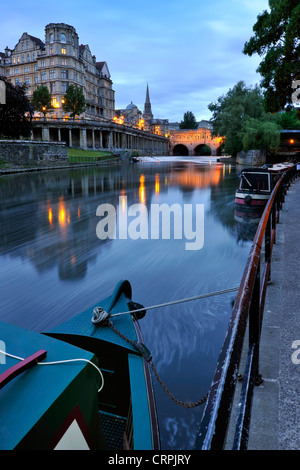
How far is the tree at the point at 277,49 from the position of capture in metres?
14.9

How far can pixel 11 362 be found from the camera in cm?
232

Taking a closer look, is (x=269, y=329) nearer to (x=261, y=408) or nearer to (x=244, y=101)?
(x=261, y=408)

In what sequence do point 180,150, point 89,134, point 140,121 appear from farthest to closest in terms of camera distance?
point 180,150
point 140,121
point 89,134

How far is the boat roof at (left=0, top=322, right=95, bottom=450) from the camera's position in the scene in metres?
1.85

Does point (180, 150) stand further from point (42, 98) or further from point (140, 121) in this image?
point (42, 98)

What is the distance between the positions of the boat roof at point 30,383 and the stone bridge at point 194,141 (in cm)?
14447

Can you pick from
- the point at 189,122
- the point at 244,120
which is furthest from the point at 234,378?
the point at 189,122

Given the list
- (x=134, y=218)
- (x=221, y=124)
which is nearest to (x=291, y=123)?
(x=221, y=124)

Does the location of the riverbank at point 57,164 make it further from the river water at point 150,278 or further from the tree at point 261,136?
the river water at point 150,278

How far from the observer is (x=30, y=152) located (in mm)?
46938

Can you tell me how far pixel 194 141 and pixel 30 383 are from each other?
14856 centimetres

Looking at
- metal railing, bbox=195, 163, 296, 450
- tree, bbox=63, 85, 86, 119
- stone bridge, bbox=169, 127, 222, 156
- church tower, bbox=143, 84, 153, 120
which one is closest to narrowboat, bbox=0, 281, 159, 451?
metal railing, bbox=195, 163, 296, 450

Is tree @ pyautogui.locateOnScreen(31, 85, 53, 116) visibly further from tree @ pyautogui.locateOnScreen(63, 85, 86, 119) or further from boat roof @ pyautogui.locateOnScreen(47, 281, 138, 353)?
boat roof @ pyautogui.locateOnScreen(47, 281, 138, 353)
